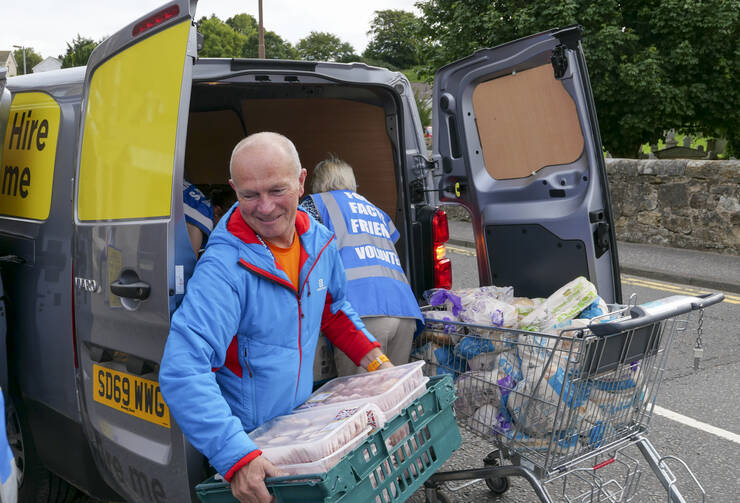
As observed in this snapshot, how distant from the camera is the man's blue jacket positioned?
203 centimetres

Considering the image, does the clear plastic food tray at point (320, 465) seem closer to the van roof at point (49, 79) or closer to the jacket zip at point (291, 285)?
the jacket zip at point (291, 285)

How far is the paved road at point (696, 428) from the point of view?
12.5ft

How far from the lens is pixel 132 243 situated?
2.45 m

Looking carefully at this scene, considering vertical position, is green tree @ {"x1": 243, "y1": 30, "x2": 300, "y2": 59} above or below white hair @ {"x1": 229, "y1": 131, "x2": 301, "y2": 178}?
above

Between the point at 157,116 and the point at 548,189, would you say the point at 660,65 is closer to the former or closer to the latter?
the point at 548,189

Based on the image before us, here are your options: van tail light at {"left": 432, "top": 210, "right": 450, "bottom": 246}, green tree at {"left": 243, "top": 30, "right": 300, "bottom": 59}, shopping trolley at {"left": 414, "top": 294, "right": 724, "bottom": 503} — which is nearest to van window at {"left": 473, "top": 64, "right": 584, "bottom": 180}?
van tail light at {"left": 432, "top": 210, "right": 450, "bottom": 246}

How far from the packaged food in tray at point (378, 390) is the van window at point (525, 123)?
1.64 meters

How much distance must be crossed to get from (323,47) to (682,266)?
115 m

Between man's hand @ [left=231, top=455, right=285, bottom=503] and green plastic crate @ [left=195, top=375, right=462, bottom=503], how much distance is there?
23 millimetres

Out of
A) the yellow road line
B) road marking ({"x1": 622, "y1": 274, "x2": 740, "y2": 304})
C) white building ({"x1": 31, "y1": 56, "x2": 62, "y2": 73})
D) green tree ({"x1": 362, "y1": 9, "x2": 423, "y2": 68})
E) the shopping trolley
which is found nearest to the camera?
the shopping trolley

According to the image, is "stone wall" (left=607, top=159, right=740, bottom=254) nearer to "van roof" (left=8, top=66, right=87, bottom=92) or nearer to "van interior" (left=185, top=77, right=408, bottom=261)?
"van interior" (left=185, top=77, right=408, bottom=261)

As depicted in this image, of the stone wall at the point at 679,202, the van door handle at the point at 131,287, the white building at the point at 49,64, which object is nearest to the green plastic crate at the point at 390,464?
the van door handle at the point at 131,287

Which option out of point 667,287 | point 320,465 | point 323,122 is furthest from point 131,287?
point 667,287

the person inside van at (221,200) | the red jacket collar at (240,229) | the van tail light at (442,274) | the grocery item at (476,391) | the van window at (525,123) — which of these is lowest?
the grocery item at (476,391)
